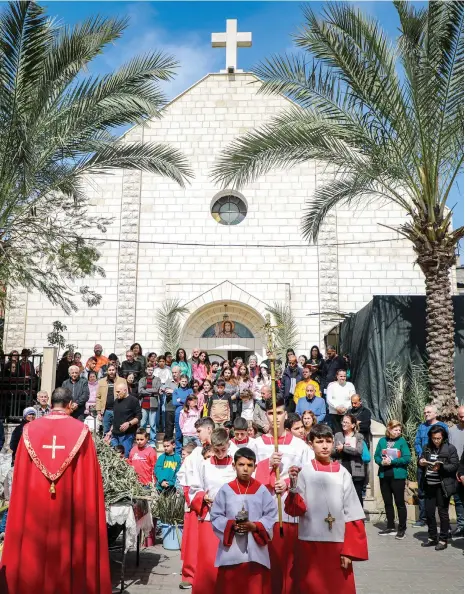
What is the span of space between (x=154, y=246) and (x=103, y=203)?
7.86 ft

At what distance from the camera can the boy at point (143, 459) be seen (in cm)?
887

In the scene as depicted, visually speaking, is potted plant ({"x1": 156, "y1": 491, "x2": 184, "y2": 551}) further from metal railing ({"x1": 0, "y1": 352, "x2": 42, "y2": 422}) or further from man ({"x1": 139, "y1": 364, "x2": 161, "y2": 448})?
metal railing ({"x1": 0, "y1": 352, "x2": 42, "y2": 422})

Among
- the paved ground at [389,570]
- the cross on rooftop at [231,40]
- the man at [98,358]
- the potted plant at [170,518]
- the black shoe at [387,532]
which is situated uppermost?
the cross on rooftop at [231,40]

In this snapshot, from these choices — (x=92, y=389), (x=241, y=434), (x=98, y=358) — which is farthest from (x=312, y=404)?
(x=98, y=358)

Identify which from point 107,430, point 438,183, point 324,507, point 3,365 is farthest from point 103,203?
point 324,507

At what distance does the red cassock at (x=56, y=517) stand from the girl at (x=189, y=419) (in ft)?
21.3

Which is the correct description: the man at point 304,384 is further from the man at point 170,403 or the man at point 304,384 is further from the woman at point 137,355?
the woman at point 137,355

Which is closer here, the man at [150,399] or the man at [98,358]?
the man at [150,399]

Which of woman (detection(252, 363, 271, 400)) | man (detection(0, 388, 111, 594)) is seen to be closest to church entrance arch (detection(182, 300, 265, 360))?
woman (detection(252, 363, 271, 400))

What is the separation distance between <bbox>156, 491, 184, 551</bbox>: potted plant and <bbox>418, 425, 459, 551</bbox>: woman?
3337 mm

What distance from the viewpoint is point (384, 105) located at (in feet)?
35.6

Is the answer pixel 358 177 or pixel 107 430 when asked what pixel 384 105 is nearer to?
pixel 358 177

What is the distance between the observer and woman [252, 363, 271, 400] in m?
13.4

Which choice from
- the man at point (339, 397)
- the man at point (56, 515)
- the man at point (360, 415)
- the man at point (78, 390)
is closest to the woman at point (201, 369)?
the man at point (78, 390)
